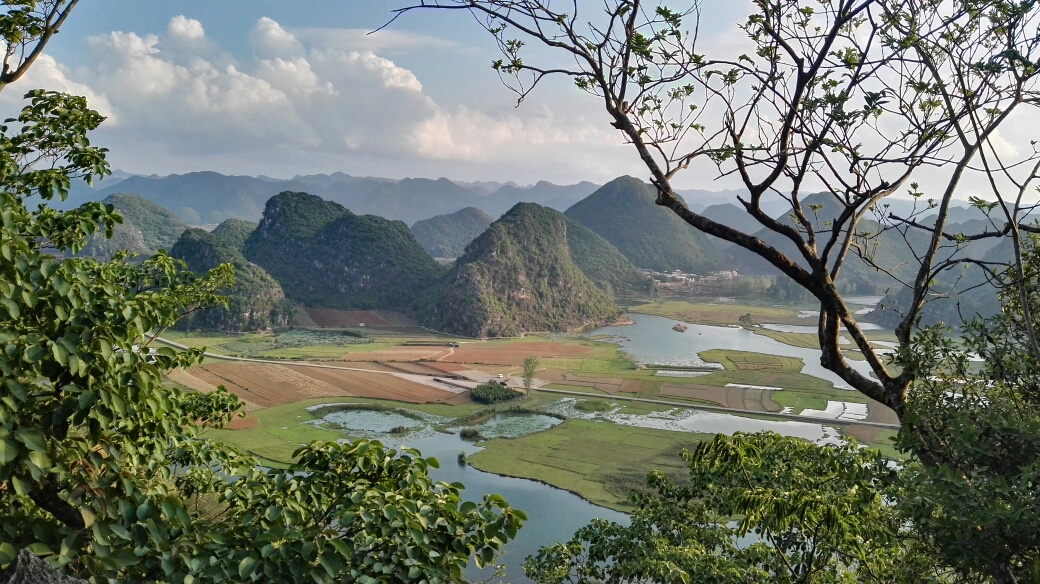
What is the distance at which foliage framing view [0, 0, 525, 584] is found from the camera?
73.5 inches

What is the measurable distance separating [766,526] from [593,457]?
18.1 metres

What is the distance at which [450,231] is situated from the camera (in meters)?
141

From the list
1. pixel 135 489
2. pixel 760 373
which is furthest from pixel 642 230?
pixel 135 489

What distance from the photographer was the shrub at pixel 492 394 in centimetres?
2930

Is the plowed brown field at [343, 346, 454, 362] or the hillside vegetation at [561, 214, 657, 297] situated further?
the hillside vegetation at [561, 214, 657, 297]

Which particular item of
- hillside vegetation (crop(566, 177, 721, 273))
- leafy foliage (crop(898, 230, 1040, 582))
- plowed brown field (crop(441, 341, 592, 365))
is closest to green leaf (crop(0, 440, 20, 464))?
leafy foliage (crop(898, 230, 1040, 582))

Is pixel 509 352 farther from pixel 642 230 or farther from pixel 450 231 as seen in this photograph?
pixel 450 231

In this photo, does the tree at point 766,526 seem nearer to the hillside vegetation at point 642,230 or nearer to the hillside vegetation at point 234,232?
the hillside vegetation at point 234,232

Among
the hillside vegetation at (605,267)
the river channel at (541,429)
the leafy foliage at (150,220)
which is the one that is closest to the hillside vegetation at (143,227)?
the leafy foliage at (150,220)

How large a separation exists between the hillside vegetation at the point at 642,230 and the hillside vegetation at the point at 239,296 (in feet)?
179

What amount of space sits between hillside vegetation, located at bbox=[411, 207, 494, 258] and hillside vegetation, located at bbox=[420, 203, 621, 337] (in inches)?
2628

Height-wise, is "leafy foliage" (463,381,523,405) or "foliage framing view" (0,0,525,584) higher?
"foliage framing view" (0,0,525,584)

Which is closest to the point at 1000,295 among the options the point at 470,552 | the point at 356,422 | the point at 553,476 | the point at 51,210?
the point at 470,552

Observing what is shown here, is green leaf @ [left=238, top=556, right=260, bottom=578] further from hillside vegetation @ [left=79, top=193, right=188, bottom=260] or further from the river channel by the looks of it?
hillside vegetation @ [left=79, top=193, right=188, bottom=260]
